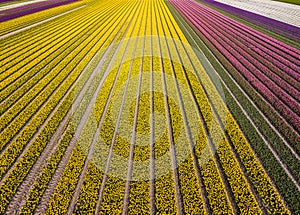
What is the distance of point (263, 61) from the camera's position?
69.6 ft

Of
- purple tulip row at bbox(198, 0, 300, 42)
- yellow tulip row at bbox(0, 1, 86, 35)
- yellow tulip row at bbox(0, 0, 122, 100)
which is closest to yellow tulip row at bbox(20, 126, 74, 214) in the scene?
yellow tulip row at bbox(0, 0, 122, 100)

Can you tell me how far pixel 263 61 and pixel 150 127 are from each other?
13953 millimetres

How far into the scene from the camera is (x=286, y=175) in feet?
34.1

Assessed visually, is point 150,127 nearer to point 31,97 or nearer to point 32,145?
point 32,145

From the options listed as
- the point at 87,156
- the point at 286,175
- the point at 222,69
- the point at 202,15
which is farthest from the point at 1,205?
the point at 202,15

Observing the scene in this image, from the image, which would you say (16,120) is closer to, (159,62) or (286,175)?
(159,62)

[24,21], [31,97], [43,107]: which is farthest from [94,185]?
[24,21]

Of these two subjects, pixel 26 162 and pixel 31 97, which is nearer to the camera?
pixel 26 162

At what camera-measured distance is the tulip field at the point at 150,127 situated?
9.57 meters

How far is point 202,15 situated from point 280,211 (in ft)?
127

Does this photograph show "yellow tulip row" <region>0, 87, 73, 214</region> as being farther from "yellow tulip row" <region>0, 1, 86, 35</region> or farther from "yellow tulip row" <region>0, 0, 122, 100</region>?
"yellow tulip row" <region>0, 1, 86, 35</region>

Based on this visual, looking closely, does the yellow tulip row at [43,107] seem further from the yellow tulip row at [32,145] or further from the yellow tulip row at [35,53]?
the yellow tulip row at [35,53]

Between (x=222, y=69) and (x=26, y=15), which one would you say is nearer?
(x=222, y=69)

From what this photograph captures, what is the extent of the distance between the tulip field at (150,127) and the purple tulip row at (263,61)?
0.38 ft
